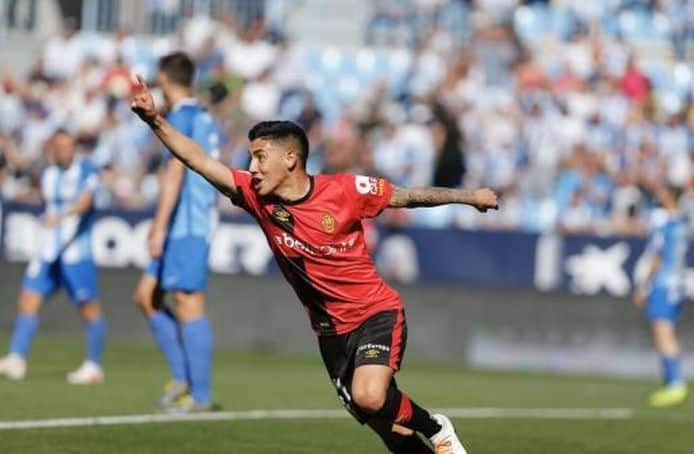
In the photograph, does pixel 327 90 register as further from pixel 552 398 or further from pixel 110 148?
pixel 552 398

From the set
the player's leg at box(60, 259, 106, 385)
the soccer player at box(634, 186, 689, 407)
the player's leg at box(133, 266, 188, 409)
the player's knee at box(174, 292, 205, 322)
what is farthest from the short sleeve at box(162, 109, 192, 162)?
the soccer player at box(634, 186, 689, 407)

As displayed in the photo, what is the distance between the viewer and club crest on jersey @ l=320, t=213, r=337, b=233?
891 cm

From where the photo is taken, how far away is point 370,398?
28.4 feet

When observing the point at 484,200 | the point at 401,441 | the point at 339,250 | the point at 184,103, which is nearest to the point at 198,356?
the point at 184,103

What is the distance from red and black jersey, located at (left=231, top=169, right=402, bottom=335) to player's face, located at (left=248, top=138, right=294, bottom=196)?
0.20 feet

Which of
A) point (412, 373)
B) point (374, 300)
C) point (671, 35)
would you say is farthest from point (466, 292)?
point (374, 300)

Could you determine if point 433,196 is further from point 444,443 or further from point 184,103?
point 184,103

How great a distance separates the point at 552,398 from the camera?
15516 millimetres

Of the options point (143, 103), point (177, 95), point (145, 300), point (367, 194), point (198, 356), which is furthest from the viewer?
point (145, 300)

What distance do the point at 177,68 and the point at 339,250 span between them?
3771mm

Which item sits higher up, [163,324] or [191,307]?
[191,307]

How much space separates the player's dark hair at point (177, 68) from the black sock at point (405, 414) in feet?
13.9

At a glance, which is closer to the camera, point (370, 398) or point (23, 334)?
point (370, 398)

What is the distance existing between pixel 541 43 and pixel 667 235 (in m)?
9.53
